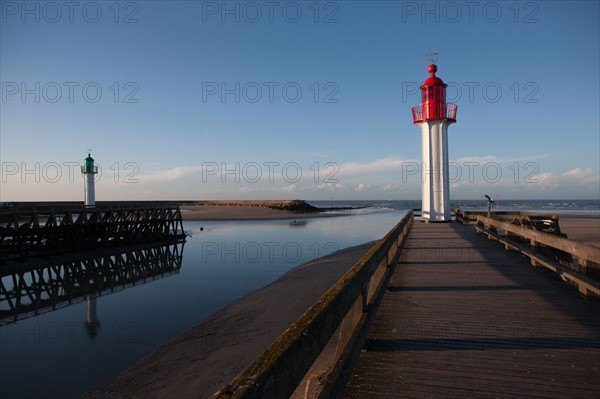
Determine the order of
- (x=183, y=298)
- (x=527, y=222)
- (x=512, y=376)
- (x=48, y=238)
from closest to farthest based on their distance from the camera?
1. (x=512, y=376)
2. (x=527, y=222)
3. (x=183, y=298)
4. (x=48, y=238)

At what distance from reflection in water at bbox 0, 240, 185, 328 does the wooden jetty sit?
7.15 m

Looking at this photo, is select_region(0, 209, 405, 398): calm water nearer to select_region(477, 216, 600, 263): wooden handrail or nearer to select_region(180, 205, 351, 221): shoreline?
select_region(477, 216, 600, 263): wooden handrail

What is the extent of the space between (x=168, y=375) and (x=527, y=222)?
954 centimetres

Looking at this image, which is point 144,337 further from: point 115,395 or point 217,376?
point 217,376

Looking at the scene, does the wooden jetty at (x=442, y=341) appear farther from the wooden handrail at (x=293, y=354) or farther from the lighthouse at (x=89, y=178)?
the lighthouse at (x=89, y=178)

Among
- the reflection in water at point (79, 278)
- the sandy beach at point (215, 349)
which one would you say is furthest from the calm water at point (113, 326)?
the sandy beach at point (215, 349)

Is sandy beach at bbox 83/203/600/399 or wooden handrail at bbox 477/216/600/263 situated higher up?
wooden handrail at bbox 477/216/600/263

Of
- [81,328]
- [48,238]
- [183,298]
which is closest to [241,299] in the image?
[183,298]

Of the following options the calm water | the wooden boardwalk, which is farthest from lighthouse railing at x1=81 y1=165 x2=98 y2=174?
the wooden boardwalk

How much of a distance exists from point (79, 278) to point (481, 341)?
14723 mm

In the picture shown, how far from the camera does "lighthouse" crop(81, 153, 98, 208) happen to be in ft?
91.4

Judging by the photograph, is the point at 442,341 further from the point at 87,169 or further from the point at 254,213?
the point at 254,213

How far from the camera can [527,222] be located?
34.0 ft

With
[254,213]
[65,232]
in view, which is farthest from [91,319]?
[254,213]
